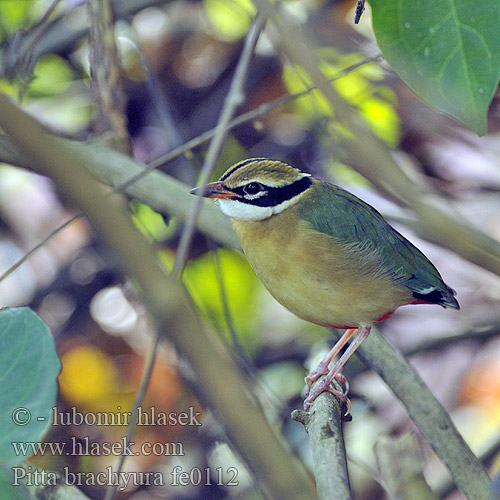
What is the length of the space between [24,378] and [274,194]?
1545mm

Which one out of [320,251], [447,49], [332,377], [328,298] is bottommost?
[332,377]

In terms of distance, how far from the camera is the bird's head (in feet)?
10.3

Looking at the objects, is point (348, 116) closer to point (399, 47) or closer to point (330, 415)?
point (399, 47)

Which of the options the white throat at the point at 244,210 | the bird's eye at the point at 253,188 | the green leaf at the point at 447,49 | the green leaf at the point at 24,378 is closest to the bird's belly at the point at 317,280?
the white throat at the point at 244,210

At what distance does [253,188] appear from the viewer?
3.19m

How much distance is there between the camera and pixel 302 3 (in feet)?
16.9

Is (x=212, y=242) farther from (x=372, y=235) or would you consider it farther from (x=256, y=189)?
(x=372, y=235)

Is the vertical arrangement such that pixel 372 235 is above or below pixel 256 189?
below

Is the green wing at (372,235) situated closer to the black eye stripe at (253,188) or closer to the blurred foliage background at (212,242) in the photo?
the black eye stripe at (253,188)

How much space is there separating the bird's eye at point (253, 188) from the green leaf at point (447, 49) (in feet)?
3.32

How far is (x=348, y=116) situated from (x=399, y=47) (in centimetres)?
115

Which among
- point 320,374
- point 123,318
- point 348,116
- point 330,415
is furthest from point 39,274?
point 348,116

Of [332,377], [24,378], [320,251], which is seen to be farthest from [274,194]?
[24,378]

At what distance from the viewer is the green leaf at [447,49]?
225cm
